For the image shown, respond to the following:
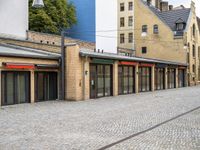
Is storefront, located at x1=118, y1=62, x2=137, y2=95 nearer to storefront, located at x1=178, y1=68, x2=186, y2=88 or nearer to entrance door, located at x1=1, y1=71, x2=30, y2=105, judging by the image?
entrance door, located at x1=1, y1=71, x2=30, y2=105

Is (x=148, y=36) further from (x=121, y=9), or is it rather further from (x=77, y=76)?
(x=77, y=76)

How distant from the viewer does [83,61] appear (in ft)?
83.2

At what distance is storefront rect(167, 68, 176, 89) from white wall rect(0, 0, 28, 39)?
1842cm

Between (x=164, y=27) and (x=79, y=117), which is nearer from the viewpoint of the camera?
(x=79, y=117)

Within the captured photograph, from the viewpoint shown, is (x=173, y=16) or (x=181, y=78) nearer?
(x=181, y=78)

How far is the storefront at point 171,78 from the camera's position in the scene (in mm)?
43394

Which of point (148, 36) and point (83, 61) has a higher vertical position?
point (148, 36)

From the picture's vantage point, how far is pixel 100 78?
28.0 metres

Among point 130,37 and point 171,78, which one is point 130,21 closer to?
point 130,37

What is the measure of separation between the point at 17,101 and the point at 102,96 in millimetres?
8317

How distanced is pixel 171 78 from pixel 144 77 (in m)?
9.36

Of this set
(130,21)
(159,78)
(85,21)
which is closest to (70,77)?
(159,78)

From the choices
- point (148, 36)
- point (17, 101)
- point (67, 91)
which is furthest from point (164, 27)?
point (17, 101)

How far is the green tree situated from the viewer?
137 ft
